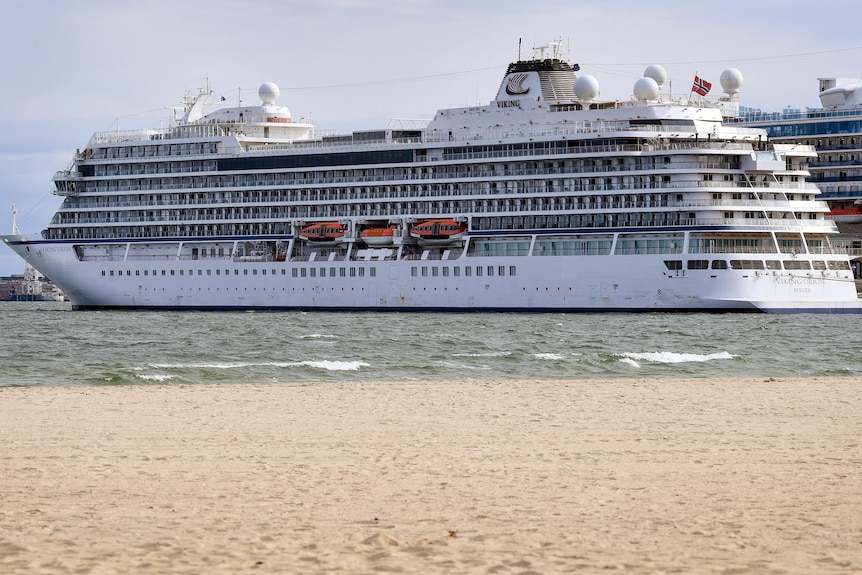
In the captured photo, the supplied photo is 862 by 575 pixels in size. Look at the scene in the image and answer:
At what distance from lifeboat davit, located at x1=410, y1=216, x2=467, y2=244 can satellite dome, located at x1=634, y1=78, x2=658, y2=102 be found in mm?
12491

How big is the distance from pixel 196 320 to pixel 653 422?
49.9 metres

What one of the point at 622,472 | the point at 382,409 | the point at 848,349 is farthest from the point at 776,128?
the point at 622,472

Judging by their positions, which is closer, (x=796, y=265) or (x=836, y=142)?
(x=796, y=265)

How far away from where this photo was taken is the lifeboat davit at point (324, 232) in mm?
86125

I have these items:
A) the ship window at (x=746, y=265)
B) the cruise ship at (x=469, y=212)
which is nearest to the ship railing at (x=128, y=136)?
the cruise ship at (x=469, y=212)

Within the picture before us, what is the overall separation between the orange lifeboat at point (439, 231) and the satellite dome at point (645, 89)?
41.0 ft

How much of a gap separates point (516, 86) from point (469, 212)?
8.19m

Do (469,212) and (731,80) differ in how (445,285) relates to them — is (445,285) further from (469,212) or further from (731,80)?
(731,80)

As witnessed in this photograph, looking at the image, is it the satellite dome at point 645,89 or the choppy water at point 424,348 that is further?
the satellite dome at point 645,89

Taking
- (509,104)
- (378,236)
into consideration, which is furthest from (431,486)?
(509,104)

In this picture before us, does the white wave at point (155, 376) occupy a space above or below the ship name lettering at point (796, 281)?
below

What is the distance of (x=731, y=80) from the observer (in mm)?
92938

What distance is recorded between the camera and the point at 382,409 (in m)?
27.1

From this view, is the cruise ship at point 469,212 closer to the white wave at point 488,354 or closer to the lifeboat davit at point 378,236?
the lifeboat davit at point 378,236
